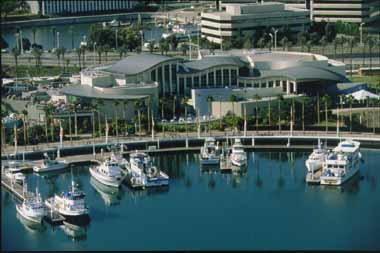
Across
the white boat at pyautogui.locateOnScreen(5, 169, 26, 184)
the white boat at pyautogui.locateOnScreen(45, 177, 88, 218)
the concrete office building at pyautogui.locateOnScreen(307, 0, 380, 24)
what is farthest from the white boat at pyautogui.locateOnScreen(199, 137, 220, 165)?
the concrete office building at pyautogui.locateOnScreen(307, 0, 380, 24)

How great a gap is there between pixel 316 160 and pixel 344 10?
2022 cm

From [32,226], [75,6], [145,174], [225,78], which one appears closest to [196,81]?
[225,78]

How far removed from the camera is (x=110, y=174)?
23375 millimetres

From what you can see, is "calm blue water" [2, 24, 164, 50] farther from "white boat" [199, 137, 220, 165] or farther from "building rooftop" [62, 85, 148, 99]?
"white boat" [199, 137, 220, 165]

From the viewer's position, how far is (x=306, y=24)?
136 feet

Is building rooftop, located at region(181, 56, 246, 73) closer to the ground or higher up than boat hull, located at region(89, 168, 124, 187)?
higher up

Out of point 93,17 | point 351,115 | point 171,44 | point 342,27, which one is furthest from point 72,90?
point 93,17

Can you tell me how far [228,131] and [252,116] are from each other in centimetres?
101

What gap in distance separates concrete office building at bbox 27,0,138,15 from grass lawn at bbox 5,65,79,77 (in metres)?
17.7

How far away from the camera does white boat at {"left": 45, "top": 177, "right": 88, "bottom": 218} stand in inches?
832

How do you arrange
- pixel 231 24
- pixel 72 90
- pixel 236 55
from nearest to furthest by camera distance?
pixel 72 90 → pixel 236 55 → pixel 231 24

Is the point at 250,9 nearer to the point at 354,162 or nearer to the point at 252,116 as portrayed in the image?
the point at 252,116

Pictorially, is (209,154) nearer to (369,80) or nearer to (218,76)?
(218,76)

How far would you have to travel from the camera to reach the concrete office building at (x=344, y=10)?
43125mm
